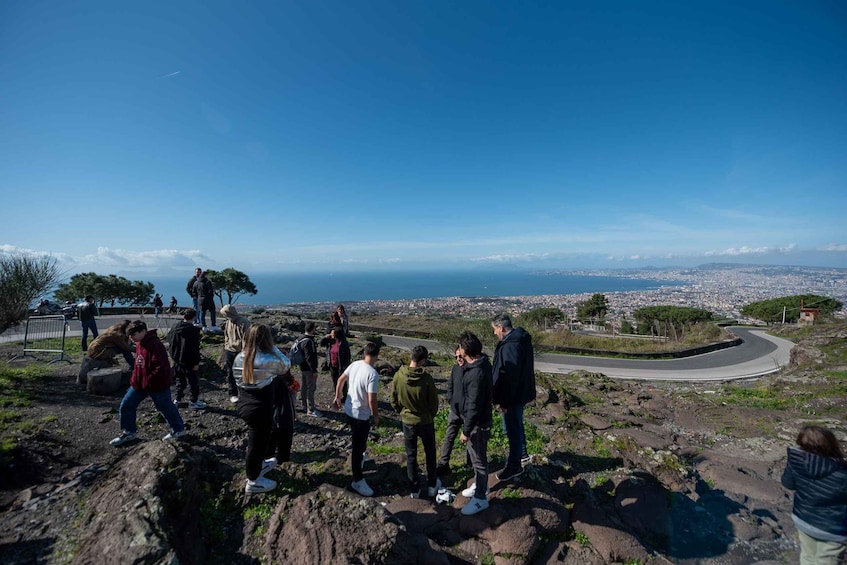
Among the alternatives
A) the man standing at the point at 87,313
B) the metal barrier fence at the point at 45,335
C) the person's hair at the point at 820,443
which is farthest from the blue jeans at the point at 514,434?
the man standing at the point at 87,313

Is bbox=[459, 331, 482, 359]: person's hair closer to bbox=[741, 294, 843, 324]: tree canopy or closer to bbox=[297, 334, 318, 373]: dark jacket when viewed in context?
bbox=[297, 334, 318, 373]: dark jacket

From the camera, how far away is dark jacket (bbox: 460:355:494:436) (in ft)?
13.0

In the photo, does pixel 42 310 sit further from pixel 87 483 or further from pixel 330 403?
pixel 87 483

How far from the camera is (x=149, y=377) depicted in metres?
4.96

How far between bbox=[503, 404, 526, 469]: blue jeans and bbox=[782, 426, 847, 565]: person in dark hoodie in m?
2.62

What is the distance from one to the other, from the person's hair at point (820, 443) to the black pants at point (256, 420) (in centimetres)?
532

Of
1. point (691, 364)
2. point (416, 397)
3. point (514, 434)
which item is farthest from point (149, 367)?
point (691, 364)

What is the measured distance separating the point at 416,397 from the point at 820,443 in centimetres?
382

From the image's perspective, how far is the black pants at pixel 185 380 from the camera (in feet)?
21.9

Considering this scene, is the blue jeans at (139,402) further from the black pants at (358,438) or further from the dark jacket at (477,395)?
the dark jacket at (477,395)

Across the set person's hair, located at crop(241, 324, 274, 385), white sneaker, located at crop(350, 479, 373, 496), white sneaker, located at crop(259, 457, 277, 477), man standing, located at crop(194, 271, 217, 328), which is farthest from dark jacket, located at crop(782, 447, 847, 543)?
man standing, located at crop(194, 271, 217, 328)

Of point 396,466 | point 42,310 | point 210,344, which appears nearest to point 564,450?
point 396,466

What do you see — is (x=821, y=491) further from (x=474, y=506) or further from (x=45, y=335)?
(x=45, y=335)

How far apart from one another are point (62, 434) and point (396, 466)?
5463mm
